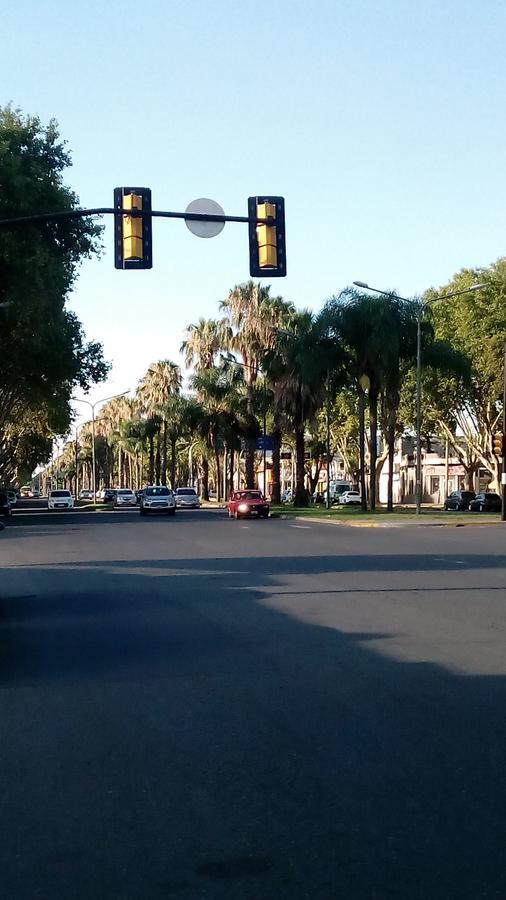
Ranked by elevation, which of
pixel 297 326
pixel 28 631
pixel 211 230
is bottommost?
pixel 28 631

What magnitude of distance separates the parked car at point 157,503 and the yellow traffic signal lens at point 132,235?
138 ft

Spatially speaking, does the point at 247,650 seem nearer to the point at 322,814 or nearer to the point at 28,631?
the point at 28,631

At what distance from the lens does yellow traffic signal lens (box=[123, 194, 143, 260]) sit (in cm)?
1814

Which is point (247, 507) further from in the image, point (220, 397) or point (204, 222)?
point (204, 222)

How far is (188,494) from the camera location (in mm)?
83312

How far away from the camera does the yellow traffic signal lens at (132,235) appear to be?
18141 mm

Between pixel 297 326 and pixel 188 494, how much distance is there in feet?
80.3

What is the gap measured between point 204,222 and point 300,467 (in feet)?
152

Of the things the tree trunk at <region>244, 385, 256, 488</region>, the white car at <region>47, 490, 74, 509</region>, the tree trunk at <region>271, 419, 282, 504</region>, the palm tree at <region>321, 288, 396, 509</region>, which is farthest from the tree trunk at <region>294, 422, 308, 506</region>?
the white car at <region>47, 490, 74, 509</region>

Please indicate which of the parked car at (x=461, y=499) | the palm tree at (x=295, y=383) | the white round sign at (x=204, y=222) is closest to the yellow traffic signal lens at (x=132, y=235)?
the white round sign at (x=204, y=222)

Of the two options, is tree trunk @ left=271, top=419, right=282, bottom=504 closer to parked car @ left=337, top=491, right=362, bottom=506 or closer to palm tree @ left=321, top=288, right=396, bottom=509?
palm tree @ left=321, top=288, right=396, bottom=509

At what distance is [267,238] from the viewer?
18500 millimetres

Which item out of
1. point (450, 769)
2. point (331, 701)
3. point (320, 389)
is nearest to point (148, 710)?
point (331, 701)

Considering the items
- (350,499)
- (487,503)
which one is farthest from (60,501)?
(487,503)
